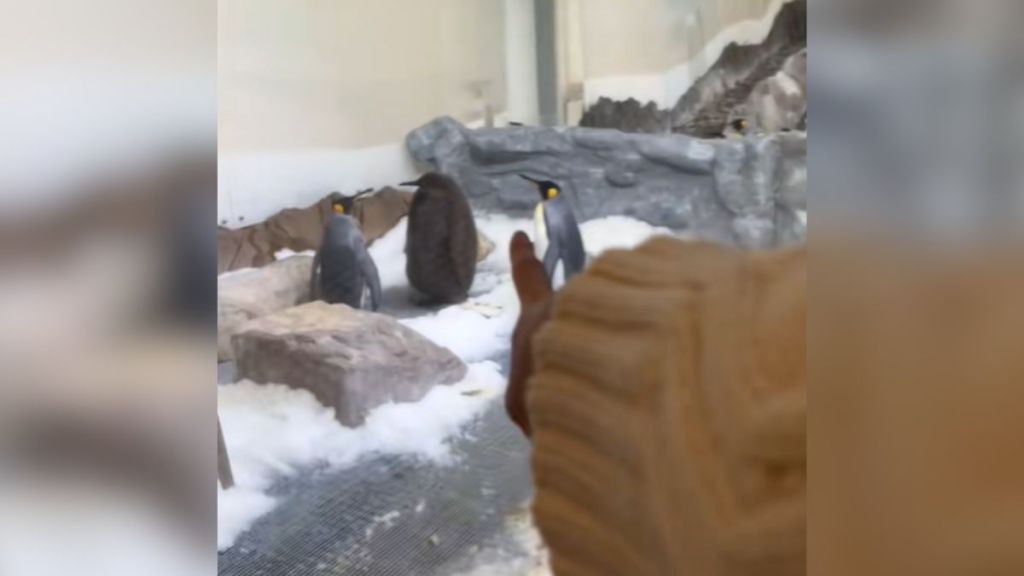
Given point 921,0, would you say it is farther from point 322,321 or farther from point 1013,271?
point 322,321

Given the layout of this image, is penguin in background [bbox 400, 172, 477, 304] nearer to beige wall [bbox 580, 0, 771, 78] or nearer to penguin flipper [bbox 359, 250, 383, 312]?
penguin flipper [bbox 359, 250, 383, 312]

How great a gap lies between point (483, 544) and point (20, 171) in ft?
1.40

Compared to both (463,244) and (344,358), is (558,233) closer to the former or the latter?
(463,244)

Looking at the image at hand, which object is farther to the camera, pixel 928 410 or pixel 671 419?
pixel 928 410

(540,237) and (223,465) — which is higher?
(540,237)

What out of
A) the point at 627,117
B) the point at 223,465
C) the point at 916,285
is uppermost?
the point at 627,117

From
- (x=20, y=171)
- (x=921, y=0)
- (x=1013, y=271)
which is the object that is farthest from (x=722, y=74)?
(x=20, y=171)

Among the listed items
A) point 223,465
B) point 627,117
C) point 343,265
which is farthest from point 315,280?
point 627,117

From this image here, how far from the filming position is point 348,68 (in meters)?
0.73

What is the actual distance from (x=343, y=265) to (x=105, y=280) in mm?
179

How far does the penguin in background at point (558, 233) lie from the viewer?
2.39 feet

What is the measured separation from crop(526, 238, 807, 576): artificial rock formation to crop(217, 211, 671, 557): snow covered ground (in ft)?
0.10

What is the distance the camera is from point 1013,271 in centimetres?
81

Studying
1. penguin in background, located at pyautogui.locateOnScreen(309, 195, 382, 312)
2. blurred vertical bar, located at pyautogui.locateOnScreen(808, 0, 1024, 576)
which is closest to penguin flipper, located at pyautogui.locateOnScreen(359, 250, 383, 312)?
penguin in background, located at pyautogui.locateOnScreen(309, 195, 382, 312)
